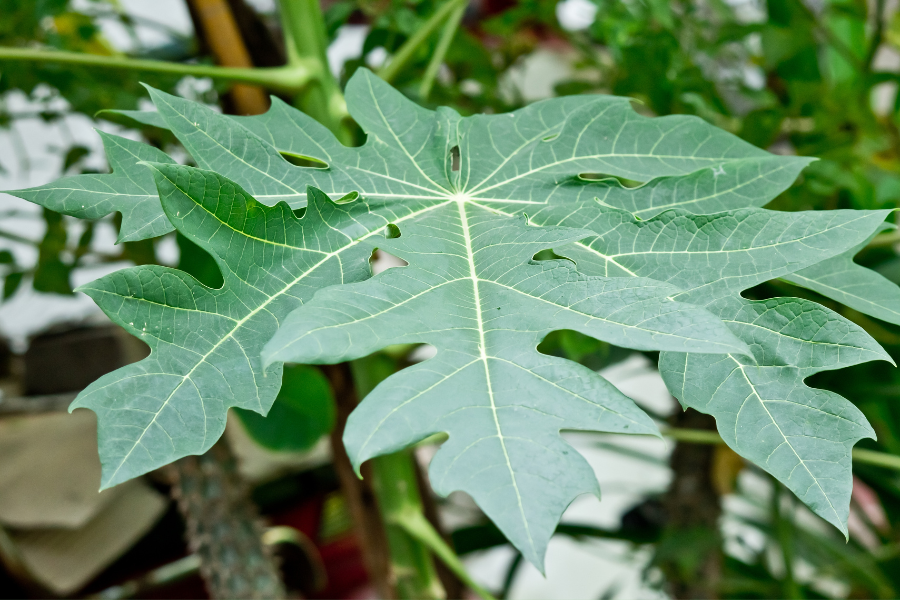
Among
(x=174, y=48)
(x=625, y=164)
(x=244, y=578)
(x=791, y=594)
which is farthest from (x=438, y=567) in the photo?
(x=174, y=48)

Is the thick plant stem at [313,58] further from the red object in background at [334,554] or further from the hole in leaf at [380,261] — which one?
the red object in background at [334,554]

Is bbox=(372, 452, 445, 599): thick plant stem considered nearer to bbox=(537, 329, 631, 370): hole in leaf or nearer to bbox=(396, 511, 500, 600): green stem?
bbox=(396, 511, 500, 600): green stem

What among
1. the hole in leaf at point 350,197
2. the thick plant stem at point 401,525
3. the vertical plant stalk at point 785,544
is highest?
the hole in leaf at point 350,197

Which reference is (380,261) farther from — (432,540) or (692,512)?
(692,512)

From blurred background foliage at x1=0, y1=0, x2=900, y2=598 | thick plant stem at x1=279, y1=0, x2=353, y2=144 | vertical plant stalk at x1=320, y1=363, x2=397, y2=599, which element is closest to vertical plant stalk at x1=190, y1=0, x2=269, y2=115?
blurred background foliage at x1=0, y1=0, x2=900, y2=598

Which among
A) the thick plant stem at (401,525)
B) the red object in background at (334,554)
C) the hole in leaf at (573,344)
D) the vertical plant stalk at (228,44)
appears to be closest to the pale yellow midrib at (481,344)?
the hole in leaf at (573,344)

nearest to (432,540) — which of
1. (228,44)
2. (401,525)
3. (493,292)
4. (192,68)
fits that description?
(401,525)

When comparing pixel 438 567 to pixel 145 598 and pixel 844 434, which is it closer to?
pixel 145 598
